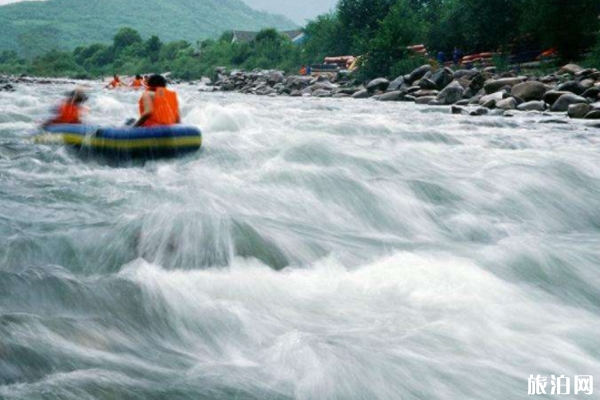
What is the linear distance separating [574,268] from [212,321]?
289 cm

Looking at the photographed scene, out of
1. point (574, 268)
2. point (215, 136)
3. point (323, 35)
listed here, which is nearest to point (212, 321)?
point (574, 268)

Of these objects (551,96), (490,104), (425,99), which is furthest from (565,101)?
(425,99)

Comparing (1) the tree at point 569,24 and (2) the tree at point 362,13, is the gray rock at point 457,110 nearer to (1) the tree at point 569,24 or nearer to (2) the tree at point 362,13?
(1) the tree at point 569,24

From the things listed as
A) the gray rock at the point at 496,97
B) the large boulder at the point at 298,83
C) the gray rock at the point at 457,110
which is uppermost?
the gray rock at the point at 496,97

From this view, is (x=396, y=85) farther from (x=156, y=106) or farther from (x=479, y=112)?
(x=156, y=106)

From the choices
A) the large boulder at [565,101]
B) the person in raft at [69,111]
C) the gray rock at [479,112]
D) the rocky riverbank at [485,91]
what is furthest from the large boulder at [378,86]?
the person in raft at [69,111]

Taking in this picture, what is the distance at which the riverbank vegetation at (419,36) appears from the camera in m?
28.2

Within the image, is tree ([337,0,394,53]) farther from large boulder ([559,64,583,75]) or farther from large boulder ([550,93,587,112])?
large boulder ([550,93,587,112])

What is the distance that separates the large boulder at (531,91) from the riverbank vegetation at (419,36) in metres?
5.73

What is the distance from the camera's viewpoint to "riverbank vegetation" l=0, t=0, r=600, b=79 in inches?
1109

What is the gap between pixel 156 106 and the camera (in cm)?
984

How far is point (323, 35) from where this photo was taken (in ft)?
189

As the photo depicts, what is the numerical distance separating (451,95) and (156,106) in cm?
1268

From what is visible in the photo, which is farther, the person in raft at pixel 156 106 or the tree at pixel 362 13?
the tree at pixel 362 13
